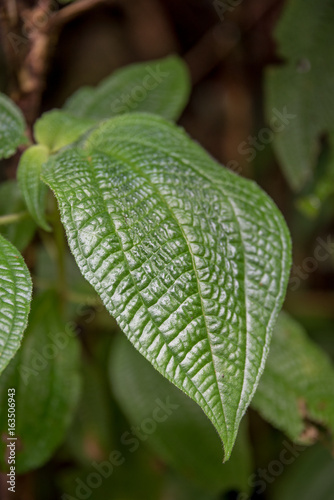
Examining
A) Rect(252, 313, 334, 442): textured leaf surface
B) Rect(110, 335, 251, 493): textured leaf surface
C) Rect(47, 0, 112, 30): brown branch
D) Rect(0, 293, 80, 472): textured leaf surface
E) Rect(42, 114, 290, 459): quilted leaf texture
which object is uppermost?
Rect(47, 0, 112, 30): brown branch

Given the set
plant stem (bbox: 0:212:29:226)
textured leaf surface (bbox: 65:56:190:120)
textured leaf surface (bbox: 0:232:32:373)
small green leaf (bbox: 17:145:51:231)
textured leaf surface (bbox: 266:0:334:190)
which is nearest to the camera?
textured leaf surface (bbox: 0:232:32:373)

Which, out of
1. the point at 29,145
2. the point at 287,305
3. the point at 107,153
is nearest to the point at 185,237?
the point at 107,153

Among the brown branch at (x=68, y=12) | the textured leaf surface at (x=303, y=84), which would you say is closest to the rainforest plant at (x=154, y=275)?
the brown branch at (x=68, y=12)

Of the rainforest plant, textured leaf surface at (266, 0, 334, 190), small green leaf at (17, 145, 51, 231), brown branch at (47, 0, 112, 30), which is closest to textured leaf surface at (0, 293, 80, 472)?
the rainforest plant

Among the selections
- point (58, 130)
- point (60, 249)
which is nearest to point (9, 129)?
point (58, 130)

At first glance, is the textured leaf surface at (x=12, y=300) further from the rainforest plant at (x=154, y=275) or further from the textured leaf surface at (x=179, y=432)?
the textured leaf surface at (x=179, y=432)

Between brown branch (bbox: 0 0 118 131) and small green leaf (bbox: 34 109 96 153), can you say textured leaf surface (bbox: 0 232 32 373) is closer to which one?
small green leaf (bbox: 34 109 96 153)
